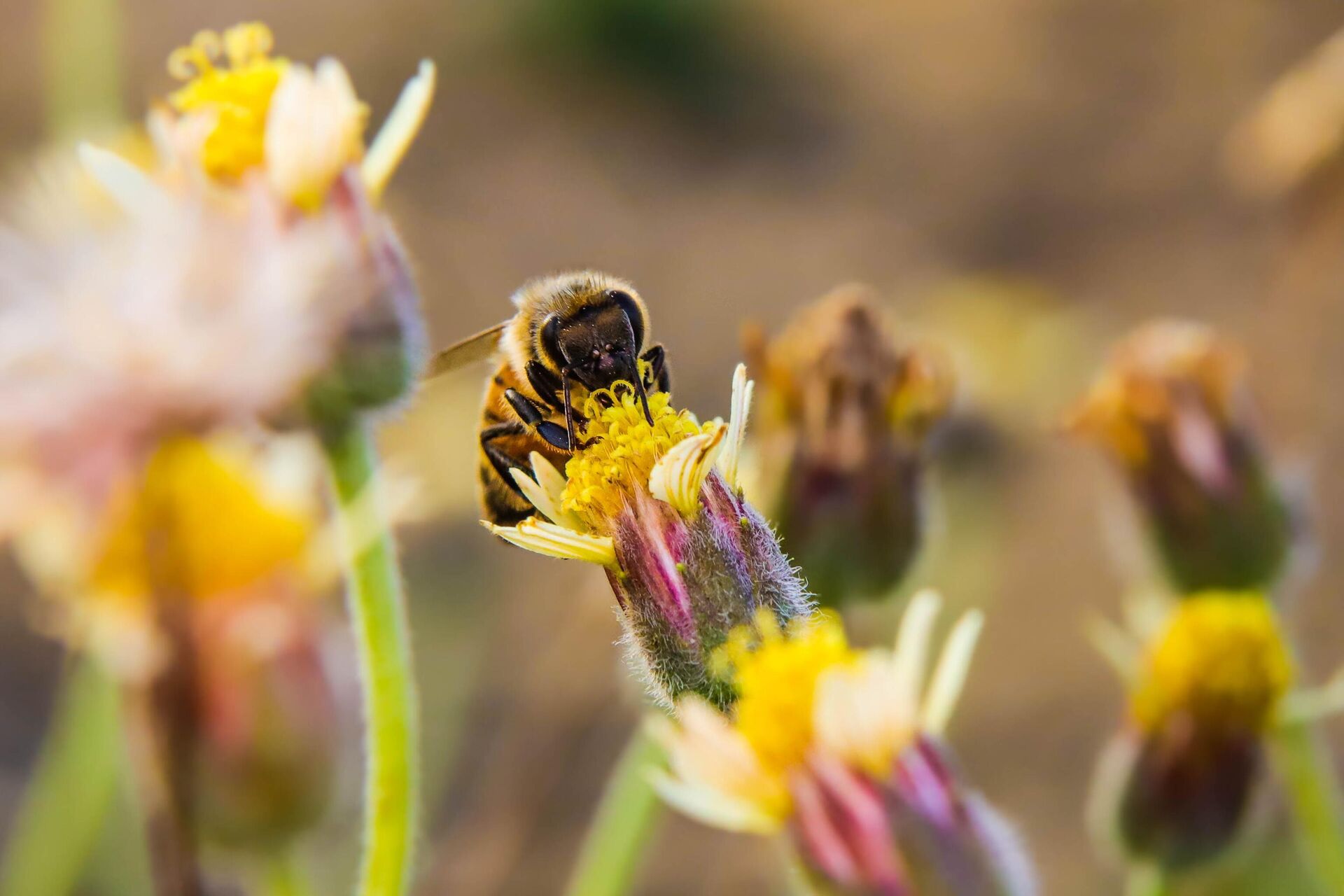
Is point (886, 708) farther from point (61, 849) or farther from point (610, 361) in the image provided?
point (61, 849)

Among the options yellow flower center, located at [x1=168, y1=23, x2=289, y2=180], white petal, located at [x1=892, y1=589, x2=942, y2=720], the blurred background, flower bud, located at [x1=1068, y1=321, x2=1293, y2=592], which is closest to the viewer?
white petal, located at [x1=892, y1=589, x2=942, y2=720]

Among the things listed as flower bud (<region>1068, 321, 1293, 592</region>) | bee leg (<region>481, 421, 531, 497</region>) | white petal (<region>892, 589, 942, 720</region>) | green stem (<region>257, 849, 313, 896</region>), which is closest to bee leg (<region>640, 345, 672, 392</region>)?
bee leg (<region>481, 421, 531, 497</region>)

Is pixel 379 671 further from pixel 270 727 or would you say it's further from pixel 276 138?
pixel 276 138

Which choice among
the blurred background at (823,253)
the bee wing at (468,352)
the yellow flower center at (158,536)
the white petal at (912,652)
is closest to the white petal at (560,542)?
the white petal at (912,652)

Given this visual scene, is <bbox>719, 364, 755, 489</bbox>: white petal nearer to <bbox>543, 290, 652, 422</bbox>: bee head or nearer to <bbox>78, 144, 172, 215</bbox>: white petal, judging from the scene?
<bbox>543, 290, 652, 422</bbox>: bee head

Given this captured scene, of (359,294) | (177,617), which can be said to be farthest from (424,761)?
(177,617)

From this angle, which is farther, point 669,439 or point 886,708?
point 669,439

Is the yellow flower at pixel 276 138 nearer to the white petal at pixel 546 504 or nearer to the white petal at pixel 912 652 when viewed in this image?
the white petal at pixel 546 504
